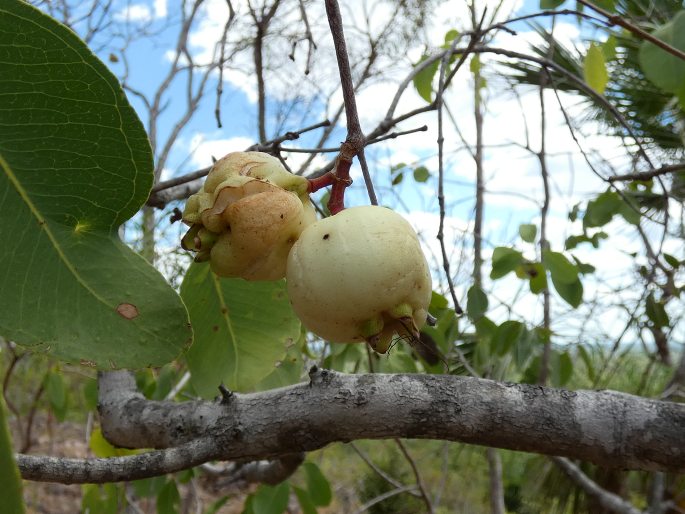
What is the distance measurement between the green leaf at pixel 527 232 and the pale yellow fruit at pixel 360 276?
860 mm

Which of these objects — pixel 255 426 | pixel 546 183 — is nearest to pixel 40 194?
pixel 255 426

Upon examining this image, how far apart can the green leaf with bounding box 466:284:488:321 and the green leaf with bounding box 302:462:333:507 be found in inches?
26.8

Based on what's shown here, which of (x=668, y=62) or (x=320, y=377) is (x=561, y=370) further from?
(x=320, y=377)

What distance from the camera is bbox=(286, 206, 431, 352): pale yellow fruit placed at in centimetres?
52

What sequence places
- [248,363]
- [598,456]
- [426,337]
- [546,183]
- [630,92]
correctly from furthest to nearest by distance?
[630,92], [546,183], [426,337], [248,363], [598,456]

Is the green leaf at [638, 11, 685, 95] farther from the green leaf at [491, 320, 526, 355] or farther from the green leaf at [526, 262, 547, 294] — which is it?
the green leaf at [491, 320, 526, 355]

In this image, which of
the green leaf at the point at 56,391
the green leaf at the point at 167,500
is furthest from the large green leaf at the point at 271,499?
the green leaf at the point at 56,391

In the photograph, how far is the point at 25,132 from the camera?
0.56 m

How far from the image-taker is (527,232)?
1379 millimetres

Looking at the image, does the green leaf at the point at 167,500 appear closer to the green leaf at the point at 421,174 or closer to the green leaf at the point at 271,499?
the green leaf at the point at 271,499

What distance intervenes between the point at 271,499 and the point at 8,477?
1.37m

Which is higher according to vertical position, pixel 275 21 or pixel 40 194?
pixel 275 21

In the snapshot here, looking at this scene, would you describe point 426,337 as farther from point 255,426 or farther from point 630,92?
point 630,92

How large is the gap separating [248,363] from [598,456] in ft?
1.57
